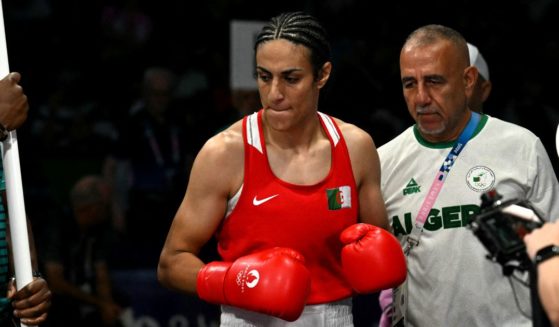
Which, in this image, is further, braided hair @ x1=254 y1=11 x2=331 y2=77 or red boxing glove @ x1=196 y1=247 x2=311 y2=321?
braided hair @ x1=254 y1=11 x2=331 y2=77

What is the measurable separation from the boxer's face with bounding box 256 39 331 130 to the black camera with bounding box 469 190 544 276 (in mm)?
797

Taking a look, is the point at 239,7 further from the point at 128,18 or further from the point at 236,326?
the point at 236,326

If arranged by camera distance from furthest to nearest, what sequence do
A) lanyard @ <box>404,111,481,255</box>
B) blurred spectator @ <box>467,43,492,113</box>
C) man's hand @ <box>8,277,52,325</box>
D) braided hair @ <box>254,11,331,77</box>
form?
blurred spectator @ <box>467,43,492,113</box> < lanyard @ <box>404,111,481,255</box> < braided hair @ <box>254,11,331,77</box> < man's hand @ <box>8,277,52,325</box>

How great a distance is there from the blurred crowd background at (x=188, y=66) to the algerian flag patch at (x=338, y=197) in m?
3.20

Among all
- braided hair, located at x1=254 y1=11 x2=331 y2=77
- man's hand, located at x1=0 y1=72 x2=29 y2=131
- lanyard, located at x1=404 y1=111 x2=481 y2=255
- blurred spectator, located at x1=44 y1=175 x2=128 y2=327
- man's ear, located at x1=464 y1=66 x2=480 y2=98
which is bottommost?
A: blurred spectator, located at x1=44 y1=175 x2=128 y2=327

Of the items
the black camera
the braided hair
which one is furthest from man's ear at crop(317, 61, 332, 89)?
the black camera

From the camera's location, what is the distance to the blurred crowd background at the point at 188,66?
22.3 feet

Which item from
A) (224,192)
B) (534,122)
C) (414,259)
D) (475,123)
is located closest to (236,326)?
(224,192)

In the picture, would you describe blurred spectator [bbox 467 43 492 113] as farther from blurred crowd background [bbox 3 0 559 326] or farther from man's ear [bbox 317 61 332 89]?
blurred crowd background [bbox 3 0 559 326]

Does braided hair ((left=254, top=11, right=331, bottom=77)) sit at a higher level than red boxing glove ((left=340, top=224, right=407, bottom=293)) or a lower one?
higher

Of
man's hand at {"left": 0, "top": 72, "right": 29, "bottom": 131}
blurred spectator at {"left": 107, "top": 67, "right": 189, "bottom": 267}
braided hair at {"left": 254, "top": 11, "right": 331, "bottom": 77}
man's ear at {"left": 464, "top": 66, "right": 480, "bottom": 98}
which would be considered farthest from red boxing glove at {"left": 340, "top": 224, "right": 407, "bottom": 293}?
blurred spectator at {"left": 107, "top": 67, "right": 189, "bottom": 267}

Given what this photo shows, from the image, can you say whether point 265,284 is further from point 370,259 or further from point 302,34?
point 302,34

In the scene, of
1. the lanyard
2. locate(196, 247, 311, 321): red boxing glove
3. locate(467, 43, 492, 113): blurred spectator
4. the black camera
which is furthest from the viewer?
locate(467, 43, 492, 113): blurred spectator

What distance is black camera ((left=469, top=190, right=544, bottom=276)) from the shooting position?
279cm
